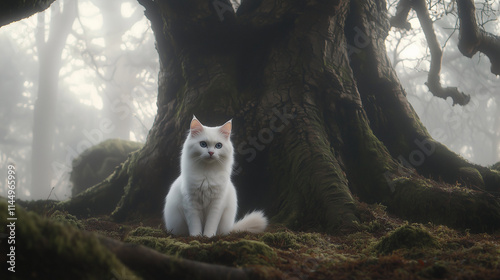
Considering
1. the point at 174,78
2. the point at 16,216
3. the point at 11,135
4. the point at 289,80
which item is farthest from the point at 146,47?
the point at 16,216

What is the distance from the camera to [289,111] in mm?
5270

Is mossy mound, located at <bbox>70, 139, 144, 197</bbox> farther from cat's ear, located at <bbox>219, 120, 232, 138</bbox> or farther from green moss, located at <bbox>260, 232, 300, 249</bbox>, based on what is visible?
green moss, located at <bbox>260, 232, 300, 249</bbox>

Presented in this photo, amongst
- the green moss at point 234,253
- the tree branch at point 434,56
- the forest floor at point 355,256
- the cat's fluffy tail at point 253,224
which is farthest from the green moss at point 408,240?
the tree branch at point 434,56

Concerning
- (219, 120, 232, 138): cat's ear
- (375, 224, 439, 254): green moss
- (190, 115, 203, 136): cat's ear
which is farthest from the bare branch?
(375, 224, 439, 254): green moss

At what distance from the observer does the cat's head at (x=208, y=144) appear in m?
3.84

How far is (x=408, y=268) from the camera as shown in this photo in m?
1.87

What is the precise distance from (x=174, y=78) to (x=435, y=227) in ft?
16.5

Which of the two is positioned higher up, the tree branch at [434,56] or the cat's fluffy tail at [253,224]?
the tree branch at [434,56]

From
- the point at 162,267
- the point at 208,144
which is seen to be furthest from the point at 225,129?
the point at 162,267

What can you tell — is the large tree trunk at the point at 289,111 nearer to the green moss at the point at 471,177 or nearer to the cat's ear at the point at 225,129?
the green moss at the point at 471,177

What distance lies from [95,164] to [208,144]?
9965mm

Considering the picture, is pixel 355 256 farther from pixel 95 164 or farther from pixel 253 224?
pixel 95 164

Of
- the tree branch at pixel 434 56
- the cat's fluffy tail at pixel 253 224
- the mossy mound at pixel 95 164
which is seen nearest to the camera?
the cat's fluffy tail at pixel 253 224

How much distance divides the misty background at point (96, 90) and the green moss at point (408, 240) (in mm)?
24037
